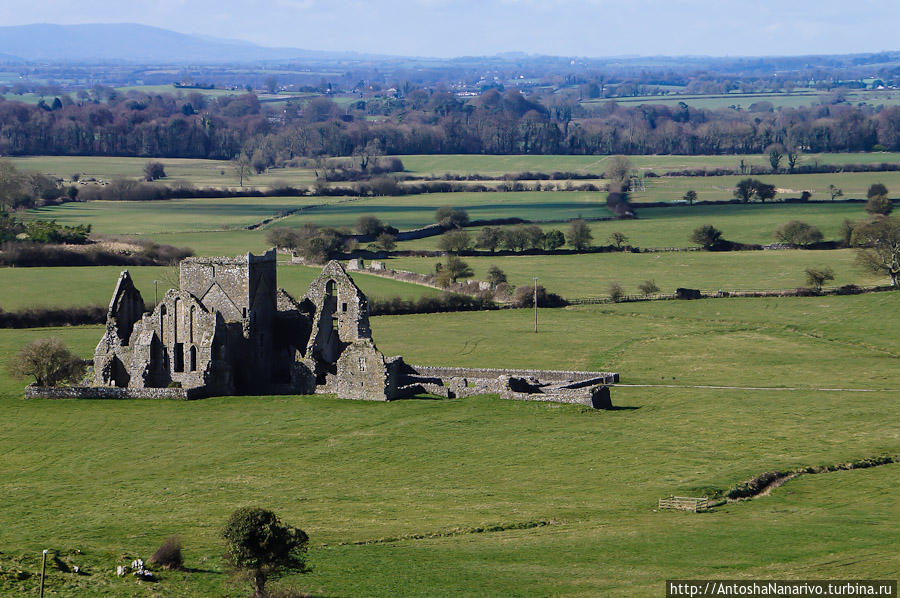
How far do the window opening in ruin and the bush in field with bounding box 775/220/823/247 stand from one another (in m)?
75.4

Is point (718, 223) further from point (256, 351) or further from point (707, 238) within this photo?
point (256, 351)

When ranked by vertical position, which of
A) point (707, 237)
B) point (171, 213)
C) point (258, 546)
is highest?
point (258, 546)

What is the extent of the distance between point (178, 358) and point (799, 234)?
76001 millimetres

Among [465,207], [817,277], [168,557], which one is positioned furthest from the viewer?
[465,207]

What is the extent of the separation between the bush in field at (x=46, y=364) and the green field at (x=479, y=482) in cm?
129

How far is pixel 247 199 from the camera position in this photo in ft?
508

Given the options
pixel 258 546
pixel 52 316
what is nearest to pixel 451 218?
pixel 52 316

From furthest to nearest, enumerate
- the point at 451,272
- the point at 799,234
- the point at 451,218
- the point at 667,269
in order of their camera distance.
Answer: the point at 451,218, the point at 799,234, the point at 667,269, the point at 451,272

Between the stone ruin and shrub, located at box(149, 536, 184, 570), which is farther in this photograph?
the stone ruin

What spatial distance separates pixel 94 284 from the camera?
89.3 meters

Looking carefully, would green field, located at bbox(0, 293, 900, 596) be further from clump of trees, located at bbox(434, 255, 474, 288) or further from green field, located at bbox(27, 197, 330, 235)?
green field, located at bbox(27, 197, 330, 235)

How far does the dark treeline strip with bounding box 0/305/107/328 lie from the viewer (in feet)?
253

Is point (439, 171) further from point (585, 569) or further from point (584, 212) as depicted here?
point (585, 569)

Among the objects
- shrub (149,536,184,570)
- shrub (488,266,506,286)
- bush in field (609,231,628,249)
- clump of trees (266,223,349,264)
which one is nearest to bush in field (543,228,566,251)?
bush in field (609,231,628,249)
